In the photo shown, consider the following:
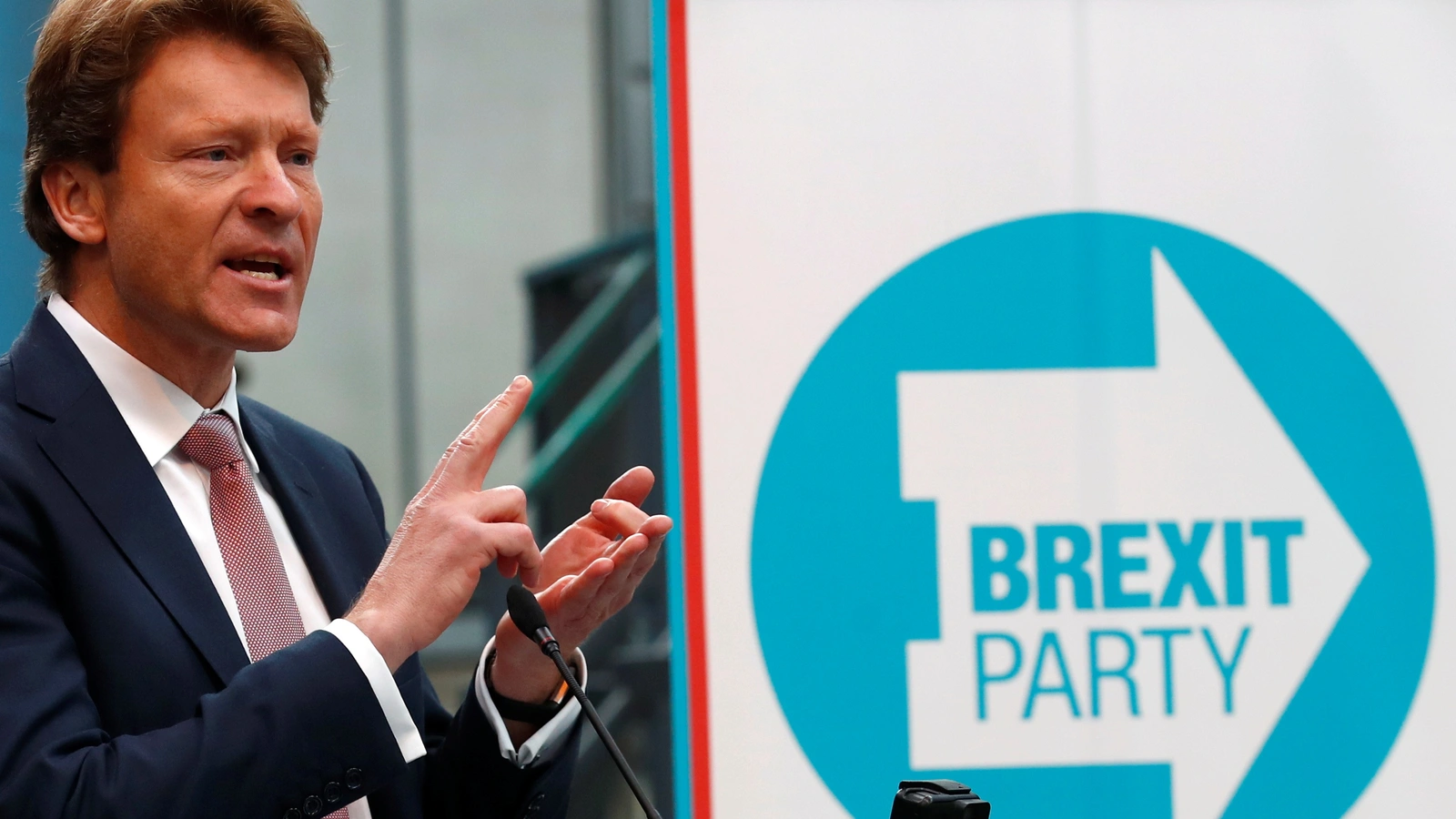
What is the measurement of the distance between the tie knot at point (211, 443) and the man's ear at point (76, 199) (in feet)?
0.67

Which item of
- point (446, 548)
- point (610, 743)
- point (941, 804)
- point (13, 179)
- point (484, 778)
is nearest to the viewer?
point (941, 804)

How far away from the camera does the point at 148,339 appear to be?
4.41 ft

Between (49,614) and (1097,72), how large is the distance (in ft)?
5.19

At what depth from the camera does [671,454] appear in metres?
1.97

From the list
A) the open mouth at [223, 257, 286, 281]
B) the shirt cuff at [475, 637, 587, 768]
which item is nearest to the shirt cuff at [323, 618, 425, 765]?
the shirt cuff at [475, 637, 587, 768]

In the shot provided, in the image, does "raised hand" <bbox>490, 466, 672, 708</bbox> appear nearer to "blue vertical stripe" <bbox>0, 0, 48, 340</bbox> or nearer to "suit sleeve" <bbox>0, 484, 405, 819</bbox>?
"suit sleeve" <bbox>0, 484, 405, 819</bbox>

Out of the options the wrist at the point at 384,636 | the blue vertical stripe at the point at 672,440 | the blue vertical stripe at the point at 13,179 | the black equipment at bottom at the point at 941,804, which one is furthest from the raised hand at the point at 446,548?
the blue vertical stripe at the point at 13,179

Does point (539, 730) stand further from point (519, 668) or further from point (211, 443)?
point (211, 443)

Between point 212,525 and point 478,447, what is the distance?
30 cm

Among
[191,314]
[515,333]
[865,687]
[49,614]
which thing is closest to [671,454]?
[865,687]

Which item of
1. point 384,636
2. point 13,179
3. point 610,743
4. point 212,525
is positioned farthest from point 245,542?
point 13,179

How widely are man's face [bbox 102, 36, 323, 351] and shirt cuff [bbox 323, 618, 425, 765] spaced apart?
32cm

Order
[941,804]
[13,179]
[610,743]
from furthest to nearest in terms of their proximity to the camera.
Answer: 1. [13,179]
2. [610,743]
3. [941,804]

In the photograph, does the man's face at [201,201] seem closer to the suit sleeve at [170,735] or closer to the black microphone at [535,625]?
the suit sleeve at [170,735]
